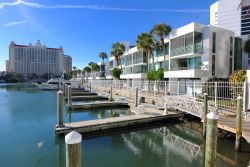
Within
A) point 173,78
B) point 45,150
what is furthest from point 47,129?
point 173,78

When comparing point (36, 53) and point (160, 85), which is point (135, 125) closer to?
point (160, 85)

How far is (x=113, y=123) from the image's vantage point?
15875 millimetres

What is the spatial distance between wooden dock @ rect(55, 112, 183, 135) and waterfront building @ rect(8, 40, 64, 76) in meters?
165

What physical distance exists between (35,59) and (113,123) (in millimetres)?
180661

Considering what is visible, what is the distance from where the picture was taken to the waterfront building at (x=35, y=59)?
175 meters

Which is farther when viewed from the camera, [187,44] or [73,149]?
[187,44]

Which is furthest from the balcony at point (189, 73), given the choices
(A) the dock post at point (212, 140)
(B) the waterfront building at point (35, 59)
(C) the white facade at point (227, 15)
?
(B) the waterfront building at point (35, 59)

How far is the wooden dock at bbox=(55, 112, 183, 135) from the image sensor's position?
568 inches

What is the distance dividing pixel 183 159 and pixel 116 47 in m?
51.8

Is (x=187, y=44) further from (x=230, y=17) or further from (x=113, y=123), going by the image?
(x=230, y=17)

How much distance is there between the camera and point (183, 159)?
36.6ft

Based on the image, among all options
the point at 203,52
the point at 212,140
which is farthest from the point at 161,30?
the point at 212,140

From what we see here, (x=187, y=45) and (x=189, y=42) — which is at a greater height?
(x=189, y=42)

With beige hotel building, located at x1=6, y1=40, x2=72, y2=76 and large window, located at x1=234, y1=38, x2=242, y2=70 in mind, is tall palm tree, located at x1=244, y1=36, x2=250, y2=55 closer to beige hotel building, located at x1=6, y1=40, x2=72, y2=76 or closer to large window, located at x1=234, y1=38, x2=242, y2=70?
large window, located at x1=234, y1=38, x2=242, y2=70
